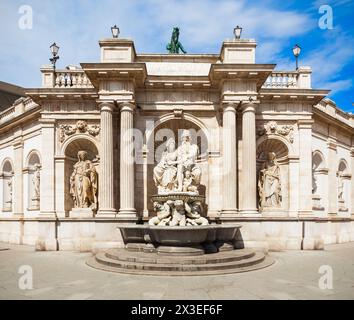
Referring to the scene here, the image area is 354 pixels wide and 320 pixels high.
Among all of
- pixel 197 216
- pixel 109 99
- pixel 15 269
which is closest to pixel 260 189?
pixel 197 216

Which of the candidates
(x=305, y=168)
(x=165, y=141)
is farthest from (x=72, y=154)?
(x=305, y=168)

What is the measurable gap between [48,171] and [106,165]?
3129mm

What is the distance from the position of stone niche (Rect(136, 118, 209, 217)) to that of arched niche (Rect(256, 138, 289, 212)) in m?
2.68

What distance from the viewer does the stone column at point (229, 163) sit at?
44.4 feet

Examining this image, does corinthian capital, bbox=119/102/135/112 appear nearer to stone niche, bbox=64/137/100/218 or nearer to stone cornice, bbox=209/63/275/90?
stone niche, bbox=64/137/100/218

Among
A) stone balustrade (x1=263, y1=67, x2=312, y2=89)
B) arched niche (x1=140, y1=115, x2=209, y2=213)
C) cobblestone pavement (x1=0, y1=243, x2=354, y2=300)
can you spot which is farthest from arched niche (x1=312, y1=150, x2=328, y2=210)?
arched niche (x1=140, y1=115, x2=209, y2=213)

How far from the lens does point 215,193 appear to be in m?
14.6

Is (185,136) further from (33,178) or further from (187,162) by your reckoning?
(33,178)

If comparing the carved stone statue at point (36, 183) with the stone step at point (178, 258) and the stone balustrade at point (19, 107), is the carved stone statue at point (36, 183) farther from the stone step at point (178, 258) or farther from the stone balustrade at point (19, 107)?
the stone step at point (178, 258)

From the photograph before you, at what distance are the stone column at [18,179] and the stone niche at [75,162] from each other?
16.0 ft

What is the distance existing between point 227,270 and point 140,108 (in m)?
8.56

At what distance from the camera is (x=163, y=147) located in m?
15.3

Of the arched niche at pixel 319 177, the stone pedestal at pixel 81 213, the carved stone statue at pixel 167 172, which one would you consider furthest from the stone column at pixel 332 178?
the stone pedestal at pixel 81 213

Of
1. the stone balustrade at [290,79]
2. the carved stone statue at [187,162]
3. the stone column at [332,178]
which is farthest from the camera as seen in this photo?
the stone column at [332,178]
